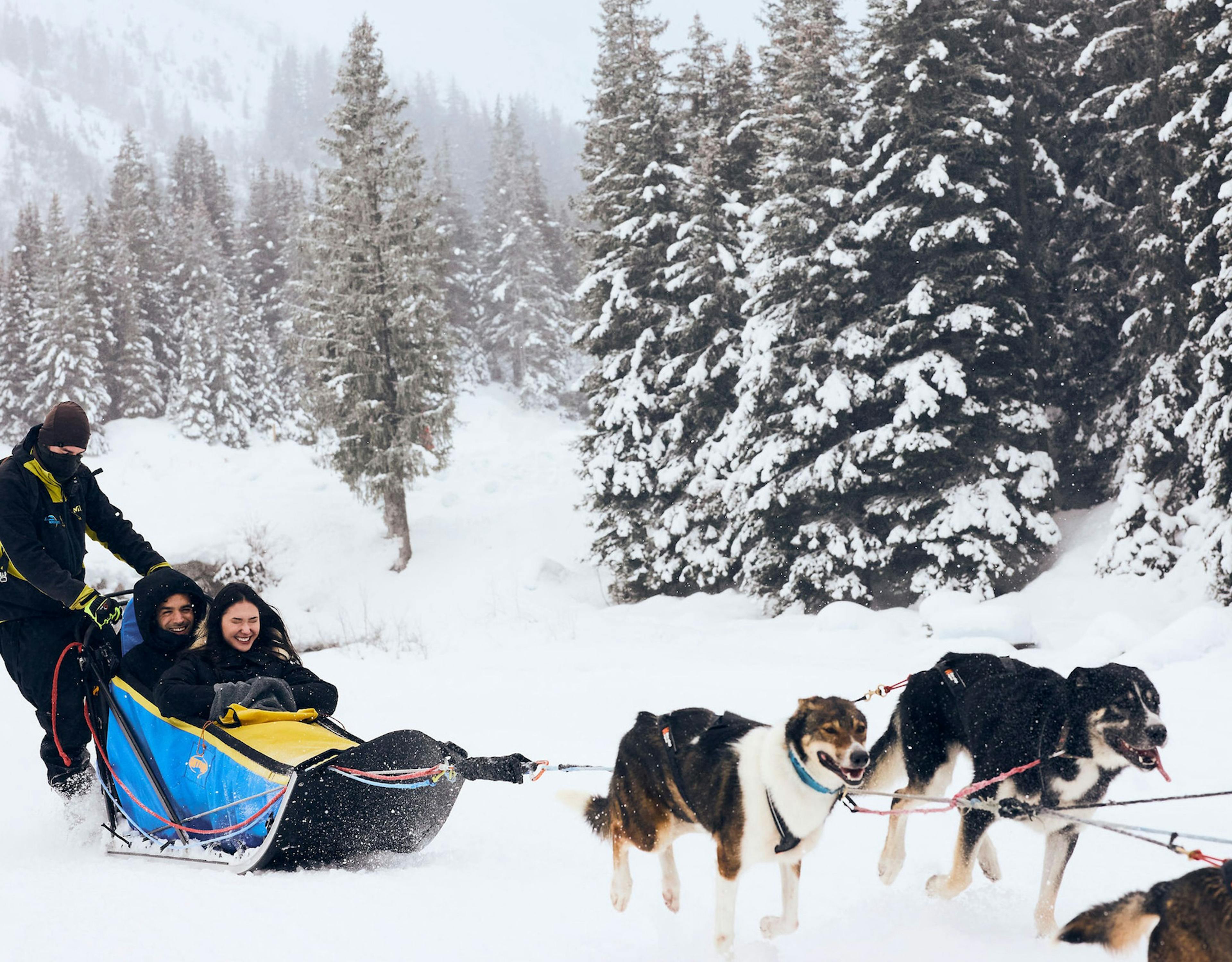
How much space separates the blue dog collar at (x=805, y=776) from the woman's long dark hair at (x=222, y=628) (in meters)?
3.15

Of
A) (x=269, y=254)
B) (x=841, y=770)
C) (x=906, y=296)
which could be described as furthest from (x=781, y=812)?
(x=269, y=254)

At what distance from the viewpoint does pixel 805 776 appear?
2863mm

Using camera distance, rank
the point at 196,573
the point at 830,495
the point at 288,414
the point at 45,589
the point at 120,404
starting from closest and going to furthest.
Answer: the point at 45,589 < the point at 830,495 < the point at 196,573 < the point at 120,404 < the point at 288,414

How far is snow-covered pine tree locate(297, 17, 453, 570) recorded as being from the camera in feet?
72.9

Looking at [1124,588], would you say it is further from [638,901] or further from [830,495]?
[638,901]

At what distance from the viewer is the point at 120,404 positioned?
37219 mm

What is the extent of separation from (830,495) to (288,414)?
3371cm

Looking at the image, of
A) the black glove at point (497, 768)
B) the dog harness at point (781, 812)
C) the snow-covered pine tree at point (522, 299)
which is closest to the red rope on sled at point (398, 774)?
the black glove at point (497, 768)

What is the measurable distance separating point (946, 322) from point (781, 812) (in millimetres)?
11246

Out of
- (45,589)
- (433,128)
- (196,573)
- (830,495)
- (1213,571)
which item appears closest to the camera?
(45,589)

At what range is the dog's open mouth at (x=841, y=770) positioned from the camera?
2748 mm

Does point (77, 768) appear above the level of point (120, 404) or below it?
below

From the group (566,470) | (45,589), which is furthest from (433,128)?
(45,589)

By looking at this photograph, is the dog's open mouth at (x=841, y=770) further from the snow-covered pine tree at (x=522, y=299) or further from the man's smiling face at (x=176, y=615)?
the snow-covered pine tree at (x=522, y=299)
